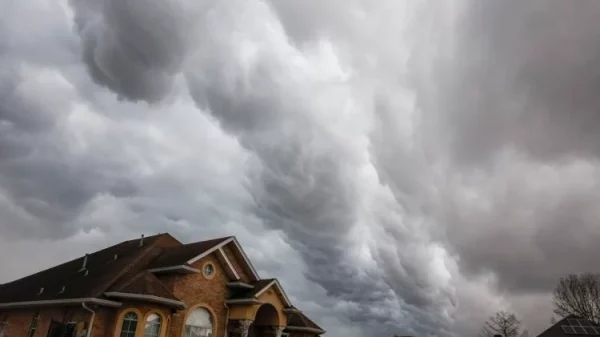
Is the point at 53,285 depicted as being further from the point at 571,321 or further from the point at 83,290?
the point at 571,321

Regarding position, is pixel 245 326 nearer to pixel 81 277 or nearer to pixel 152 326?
pixel 152 326

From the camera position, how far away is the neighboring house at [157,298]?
2183 cm

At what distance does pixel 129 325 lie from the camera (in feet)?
71.5

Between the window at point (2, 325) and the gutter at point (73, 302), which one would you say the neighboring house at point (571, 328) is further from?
the window at point (2, 325)

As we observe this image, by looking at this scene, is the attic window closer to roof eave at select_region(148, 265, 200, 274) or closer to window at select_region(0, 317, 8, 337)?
roof eave at select_region(148, 265, 200, 274)

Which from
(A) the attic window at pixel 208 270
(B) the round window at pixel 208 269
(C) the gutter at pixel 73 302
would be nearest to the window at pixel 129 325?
(C) the gutter at pixel 73 302

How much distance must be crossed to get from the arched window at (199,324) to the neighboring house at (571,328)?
44.3m

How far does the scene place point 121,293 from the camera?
69.5ft

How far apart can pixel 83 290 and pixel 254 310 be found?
9.78 meters

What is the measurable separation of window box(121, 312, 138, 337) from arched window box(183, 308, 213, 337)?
3.55 meters

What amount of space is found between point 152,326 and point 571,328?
49200mm

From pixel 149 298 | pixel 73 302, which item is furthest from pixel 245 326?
pixel 73 302

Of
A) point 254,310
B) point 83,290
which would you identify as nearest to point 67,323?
point 83,290

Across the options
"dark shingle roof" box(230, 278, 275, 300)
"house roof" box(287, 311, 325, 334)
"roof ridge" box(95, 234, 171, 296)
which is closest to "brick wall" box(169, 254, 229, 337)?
"dark shingle roof" box(230, 278, 275, 300)
